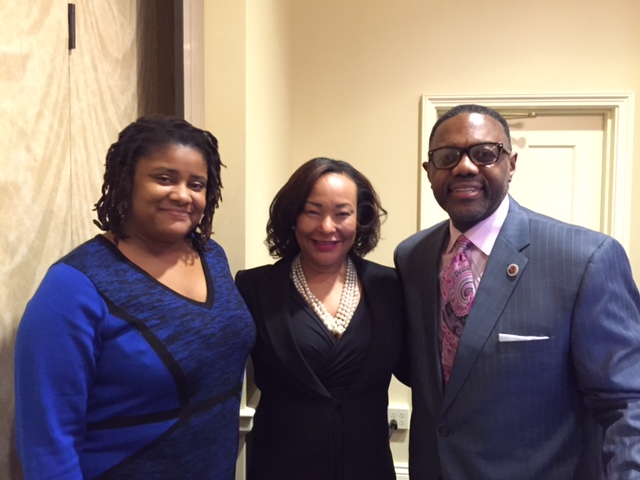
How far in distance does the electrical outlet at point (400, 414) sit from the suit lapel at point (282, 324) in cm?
172

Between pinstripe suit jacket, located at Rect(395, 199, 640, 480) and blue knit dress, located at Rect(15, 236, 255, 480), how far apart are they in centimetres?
52

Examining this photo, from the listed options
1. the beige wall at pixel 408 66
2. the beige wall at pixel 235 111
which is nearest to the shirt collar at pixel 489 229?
the beige wall at pixel 235 111

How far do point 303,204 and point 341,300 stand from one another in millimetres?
279

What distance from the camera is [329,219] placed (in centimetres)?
137

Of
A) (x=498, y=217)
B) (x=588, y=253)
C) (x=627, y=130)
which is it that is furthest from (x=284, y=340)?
(x=627, y=130)

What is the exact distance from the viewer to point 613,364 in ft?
3.38

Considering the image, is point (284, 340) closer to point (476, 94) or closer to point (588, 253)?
point (588, 253)

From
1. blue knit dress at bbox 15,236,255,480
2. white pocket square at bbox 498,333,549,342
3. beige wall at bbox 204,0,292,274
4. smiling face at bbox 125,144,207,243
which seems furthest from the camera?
beige wall at bbox 204,0,292,274

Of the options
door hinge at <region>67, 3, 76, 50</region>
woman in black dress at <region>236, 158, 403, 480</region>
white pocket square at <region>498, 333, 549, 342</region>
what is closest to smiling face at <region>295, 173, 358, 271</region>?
woman in black dress at <region>236, 158, 403, 480</region>

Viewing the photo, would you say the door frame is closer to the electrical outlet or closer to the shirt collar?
the electrical outlet

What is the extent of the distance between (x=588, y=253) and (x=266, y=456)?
92 centimetres

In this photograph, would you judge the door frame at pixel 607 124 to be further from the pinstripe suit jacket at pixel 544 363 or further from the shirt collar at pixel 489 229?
the pinstripe suit jacket at pixel 544 363

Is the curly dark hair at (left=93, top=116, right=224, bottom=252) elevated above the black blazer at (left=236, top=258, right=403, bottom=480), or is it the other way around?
the curly dark hair at (left=93, top=116, right=224, bottom=252)

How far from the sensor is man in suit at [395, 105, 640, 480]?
1053 millimetres
